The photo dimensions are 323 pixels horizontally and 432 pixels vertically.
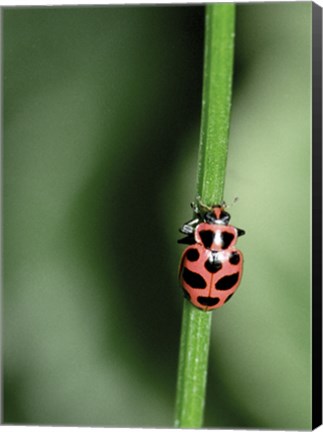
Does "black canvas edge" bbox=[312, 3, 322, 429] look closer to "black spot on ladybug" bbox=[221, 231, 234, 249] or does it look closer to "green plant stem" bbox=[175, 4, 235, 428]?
"black spot on ladybug" bbox=[221, 231, 234, 249]

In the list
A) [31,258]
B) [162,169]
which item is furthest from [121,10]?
[31,258]

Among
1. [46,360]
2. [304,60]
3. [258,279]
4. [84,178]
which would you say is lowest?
[46,360]

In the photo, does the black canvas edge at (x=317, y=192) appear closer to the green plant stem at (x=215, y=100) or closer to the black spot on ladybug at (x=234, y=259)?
the black spot on ladybug at (x=234, y=259)

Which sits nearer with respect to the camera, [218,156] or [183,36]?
[218,156]

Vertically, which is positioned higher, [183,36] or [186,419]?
[183,36]

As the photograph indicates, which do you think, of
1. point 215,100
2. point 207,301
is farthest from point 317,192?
point 215,100

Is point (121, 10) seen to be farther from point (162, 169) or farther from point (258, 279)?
point (258, 279)

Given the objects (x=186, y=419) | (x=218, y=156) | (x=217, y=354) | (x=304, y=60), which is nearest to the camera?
(x=218, y=156)
